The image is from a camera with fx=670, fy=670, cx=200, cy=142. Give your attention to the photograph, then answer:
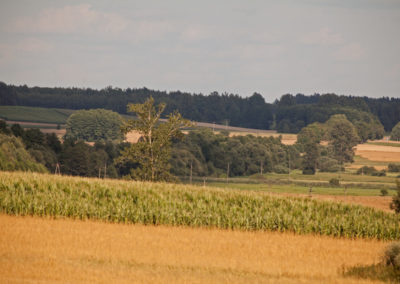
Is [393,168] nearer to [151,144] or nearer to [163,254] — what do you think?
[151,144]

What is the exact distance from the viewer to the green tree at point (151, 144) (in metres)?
62.8

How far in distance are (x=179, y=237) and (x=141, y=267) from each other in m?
7.79

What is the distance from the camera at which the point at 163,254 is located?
2573 cm

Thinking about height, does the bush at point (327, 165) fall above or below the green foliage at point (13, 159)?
below

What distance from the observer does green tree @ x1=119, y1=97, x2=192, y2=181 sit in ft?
206

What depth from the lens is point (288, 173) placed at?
176500 mm

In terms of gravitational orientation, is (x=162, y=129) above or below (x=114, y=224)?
above

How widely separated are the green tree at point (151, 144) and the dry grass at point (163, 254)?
95.6ft

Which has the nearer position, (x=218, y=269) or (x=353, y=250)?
(x=218, y=269)

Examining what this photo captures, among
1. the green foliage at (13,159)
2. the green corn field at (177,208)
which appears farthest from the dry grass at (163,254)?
the green foliage at (13,159)

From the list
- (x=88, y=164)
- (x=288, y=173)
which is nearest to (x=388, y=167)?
(x=288, y=173)

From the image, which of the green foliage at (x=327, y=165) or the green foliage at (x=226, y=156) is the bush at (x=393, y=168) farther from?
the green foliage at (x=226, y=156)

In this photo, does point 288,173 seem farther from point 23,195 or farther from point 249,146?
point 23,195

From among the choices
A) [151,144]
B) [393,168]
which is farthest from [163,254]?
[393,168]
